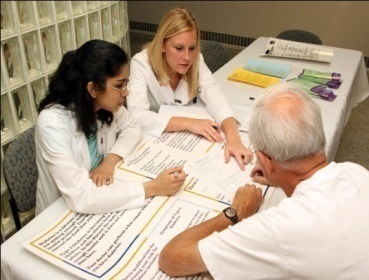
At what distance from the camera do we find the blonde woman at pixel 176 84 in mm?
1401

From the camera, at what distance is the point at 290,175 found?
0.83 metres

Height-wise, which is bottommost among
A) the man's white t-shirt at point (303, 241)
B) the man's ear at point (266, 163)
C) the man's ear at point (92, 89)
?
the man's white t-shirt at point (303, 241)

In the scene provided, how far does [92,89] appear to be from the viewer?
1.12 metres

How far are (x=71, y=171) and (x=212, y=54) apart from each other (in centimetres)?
147

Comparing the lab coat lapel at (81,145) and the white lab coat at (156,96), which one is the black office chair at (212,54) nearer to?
the white lab coat at (156,96)

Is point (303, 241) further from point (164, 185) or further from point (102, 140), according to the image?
point (102, 140)

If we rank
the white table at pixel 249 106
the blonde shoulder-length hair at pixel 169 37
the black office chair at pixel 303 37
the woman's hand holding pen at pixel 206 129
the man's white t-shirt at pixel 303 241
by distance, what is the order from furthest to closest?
Result: 1. the black office chair at pixel 303 37
2. the blonde shoulder-length hair at pixel 169 37
3. the woman's hand holding pen at pixel 206 129
4. the white table at pixel 249 106
5. the man's white t-shirt at pixel 303 241

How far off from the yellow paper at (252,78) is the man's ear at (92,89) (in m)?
0.96

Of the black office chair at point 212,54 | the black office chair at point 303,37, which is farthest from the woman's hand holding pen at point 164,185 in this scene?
the black office chair at point 303,37

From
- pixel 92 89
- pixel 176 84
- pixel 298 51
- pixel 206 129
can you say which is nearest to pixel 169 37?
pixel 176 84

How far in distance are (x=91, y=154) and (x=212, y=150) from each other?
42 cm

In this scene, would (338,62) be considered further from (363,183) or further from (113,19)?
(363,183)

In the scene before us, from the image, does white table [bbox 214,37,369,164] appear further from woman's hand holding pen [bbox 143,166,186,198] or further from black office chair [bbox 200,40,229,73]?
woman's hand holding pen [bbox 143,166,186,198]

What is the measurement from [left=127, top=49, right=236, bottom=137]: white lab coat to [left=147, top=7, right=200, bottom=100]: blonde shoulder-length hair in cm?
3
